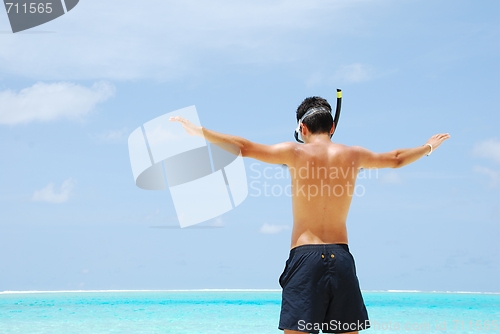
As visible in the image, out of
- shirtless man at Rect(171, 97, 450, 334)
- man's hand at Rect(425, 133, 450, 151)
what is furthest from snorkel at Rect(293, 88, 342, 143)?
man's hand at Rect(425, 133, 450, 151)

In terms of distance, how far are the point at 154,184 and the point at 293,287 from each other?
8.69 ft

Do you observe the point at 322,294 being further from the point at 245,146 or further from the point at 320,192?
→ the point at 245,146

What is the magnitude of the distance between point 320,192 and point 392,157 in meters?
0.56

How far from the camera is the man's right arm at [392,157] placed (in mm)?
3236

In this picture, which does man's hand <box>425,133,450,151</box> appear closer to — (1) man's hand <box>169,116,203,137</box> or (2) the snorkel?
(2) the snorkel

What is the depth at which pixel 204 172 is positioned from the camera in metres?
4.30

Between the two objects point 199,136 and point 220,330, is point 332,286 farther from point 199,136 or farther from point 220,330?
→ point 220,330

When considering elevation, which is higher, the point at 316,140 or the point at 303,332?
the point at 316,140

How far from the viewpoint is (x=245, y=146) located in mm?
2965

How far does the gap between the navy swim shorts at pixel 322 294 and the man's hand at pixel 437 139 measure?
41.5 inches

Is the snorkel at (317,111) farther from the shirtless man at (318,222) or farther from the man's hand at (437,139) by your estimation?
the man's hand at (437,139)

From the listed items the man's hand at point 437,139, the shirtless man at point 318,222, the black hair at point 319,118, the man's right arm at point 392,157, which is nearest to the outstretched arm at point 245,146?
the shirtless man at point 318,222

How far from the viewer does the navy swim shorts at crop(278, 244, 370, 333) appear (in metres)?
2.94

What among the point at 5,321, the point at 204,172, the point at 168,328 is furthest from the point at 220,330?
the point at 204,172
